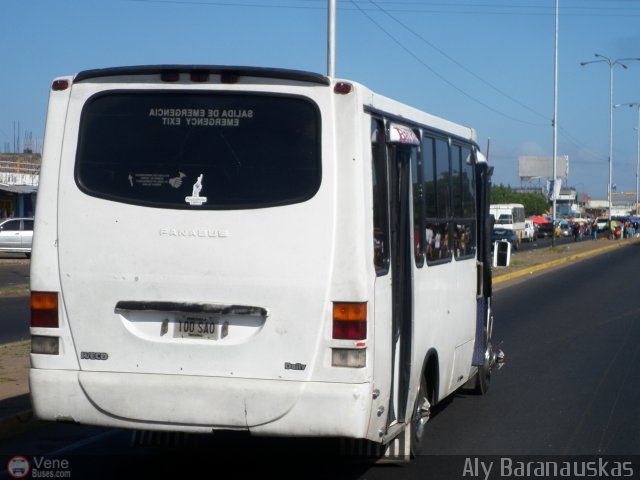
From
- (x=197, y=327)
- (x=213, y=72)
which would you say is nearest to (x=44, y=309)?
(x=197, y=327)

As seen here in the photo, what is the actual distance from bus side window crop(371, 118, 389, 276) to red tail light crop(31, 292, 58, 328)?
6.83 ft

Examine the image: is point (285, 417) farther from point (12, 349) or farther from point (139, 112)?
point (12, 349)

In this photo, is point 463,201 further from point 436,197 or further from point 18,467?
point 18,467

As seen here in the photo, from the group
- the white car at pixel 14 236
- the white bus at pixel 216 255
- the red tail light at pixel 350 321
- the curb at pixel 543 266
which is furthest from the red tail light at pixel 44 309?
the white car at pixel 14 236

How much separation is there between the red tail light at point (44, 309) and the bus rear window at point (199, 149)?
29.2 inches

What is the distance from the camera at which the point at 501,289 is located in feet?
86.0

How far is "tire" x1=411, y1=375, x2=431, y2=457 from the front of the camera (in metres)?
7.55

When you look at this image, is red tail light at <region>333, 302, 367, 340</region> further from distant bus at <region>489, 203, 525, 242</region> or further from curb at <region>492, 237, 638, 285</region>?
distant bus at <region>489, 203, 525, 242</region>

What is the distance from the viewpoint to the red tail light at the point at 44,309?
20.8 ft

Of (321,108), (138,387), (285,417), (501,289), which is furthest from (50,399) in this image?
(501,289)

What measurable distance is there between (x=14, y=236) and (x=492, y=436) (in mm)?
31169

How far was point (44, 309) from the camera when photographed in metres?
6.38

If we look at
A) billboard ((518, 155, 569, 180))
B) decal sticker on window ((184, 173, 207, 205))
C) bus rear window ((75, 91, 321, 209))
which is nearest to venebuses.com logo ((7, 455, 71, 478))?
bus rear window ((75, 91, 321, 209))

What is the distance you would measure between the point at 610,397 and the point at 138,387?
607 cm
